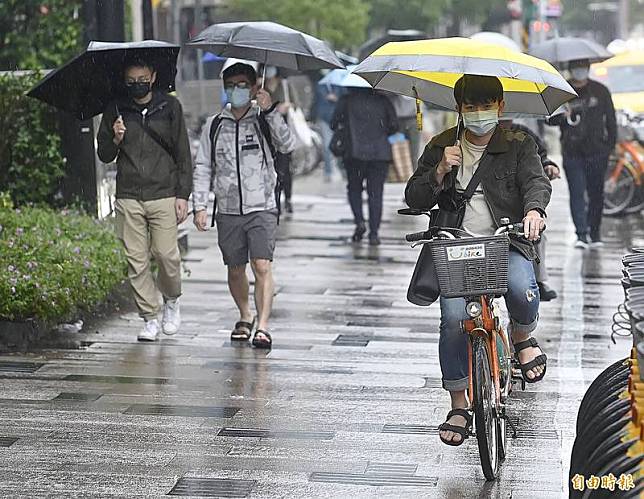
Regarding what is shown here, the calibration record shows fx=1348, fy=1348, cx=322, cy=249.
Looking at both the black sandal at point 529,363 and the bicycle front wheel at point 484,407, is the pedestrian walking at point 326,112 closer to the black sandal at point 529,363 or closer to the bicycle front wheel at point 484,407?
the black sandal at point 529,363

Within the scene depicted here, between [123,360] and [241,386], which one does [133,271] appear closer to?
[123,360]

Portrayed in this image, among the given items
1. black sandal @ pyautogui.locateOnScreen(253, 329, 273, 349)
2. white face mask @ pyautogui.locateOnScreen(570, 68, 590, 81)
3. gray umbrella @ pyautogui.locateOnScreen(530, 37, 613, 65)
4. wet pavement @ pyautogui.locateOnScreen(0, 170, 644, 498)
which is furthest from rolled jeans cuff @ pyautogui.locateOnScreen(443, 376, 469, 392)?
white face mask @ pyautogui.locateOnScreen(570, 68, 590, 81)

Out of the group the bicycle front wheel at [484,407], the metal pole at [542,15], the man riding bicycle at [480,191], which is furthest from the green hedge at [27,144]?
the metal pole at [542,15]

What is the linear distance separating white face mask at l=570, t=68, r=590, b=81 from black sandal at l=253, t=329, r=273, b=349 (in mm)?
5971

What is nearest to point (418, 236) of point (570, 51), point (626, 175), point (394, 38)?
point (570, 51)

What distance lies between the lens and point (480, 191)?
245 inches

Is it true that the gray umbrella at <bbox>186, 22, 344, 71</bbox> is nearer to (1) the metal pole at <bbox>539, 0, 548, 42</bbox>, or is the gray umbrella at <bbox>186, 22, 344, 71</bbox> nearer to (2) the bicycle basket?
(2) the bicycle basket

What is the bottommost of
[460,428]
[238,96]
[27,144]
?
[460,428]

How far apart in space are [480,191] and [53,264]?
3958 mm

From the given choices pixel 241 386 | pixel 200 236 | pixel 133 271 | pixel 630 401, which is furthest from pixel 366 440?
pixel 200 236

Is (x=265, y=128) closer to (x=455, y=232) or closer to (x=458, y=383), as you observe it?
(x=455, y=232)

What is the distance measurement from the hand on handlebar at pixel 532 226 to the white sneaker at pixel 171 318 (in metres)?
4.05

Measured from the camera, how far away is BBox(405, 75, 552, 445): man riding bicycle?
608cm

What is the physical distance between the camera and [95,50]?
8.66 meters
